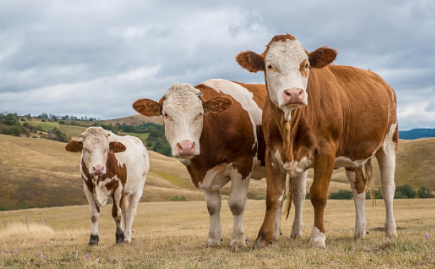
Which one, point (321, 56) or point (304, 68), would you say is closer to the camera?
point (304, 68)

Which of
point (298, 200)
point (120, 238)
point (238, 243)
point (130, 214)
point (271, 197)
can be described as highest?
point (271, 197)

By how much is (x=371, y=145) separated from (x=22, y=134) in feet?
393

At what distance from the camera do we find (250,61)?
7.47 meters

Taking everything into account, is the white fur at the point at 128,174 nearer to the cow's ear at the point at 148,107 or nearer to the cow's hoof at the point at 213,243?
the cow's ear at the point at 148,107

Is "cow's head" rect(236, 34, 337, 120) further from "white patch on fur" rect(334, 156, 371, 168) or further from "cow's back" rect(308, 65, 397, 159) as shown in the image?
"white patch on fur" rect(334, 156, 371, 168)

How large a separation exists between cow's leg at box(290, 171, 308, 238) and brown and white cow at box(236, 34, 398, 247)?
1.26m

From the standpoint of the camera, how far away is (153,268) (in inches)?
234

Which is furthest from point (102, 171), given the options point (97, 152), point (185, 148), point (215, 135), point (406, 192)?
point (406, 192)

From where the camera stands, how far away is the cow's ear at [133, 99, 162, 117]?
8.27m

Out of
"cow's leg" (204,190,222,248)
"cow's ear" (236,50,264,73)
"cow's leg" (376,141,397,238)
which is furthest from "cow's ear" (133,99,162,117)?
"cow's leg" (376,141,397,238)

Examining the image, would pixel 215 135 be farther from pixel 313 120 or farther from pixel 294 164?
pixel 313 120

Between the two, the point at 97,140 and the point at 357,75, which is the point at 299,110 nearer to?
the point at 357,75

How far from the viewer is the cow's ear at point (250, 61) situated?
749 cm

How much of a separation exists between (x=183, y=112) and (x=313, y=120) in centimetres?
216
